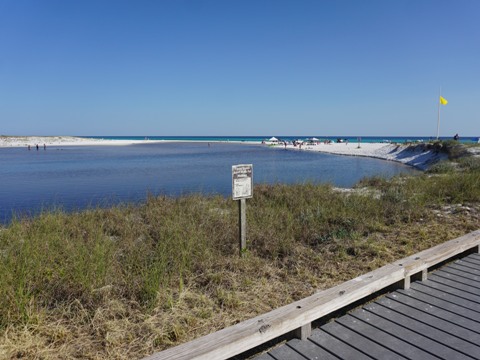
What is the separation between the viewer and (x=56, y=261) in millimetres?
4242

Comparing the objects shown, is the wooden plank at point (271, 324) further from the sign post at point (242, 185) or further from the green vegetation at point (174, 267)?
the sign post at point (242, 185)

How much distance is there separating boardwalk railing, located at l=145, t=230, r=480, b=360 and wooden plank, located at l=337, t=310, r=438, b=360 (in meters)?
0.16

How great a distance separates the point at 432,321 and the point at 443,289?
0.86 m

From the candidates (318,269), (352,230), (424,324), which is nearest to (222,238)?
(318,269)

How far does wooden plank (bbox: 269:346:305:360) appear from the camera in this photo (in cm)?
263

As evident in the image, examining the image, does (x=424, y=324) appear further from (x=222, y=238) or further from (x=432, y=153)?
(x=432, y=153)

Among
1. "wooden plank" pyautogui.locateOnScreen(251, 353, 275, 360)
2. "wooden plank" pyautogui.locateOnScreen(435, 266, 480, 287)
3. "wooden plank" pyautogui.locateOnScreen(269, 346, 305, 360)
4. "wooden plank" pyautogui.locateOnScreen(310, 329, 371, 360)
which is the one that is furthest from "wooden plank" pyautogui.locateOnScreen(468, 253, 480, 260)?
"wooden plank" pyautogui.locateOnScreen(251, 353, 275, 360)

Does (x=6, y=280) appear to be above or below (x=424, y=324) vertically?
above

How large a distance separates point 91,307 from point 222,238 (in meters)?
2.54

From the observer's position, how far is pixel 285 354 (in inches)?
106

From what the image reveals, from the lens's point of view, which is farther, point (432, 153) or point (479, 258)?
point (432, 153)

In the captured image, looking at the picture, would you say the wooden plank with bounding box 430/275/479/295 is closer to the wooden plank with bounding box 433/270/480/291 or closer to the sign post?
the wooden plank with bounding box 433/270/480/291

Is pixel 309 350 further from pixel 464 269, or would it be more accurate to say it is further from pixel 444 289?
pixel 464 269

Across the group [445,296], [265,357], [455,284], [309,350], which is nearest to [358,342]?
[309,350]
